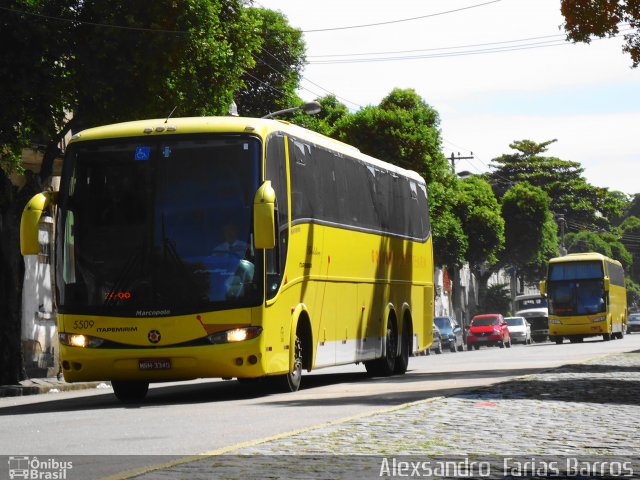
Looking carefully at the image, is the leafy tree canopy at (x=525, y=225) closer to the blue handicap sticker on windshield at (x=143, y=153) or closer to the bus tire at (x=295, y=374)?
the bus tire at (x=295, y=374)

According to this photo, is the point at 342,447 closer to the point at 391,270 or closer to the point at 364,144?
the point at 391,270

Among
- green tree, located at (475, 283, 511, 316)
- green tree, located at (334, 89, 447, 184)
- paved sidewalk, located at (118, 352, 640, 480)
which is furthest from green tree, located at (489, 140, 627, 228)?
paved sidewalk, located at (118, 352, 640, 480)

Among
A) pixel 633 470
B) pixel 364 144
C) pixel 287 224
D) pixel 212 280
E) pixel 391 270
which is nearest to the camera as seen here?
pixel 633 470

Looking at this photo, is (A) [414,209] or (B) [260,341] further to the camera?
(A) [414,209]

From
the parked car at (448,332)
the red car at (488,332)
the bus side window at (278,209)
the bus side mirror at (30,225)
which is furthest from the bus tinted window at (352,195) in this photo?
the red car at (488,332)

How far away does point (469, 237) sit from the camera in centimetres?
7988

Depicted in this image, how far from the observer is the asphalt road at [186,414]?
11.5 m

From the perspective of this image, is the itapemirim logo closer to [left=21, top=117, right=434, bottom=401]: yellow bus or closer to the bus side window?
[left=21, top=117, right=434, bottom=401]: yellow bus

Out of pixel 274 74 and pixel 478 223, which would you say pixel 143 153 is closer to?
pixel 274 74

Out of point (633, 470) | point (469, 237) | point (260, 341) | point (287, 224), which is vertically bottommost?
point (633, 470)

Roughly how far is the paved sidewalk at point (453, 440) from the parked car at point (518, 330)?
54.0 meters

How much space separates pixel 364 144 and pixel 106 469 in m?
48.9

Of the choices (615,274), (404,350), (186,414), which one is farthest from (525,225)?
(186,414)

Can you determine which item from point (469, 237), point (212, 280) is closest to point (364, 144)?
point (469, 237)
